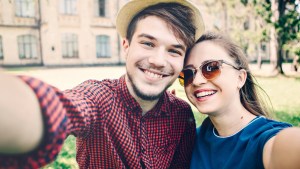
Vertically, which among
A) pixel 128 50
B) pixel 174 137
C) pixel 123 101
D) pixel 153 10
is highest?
pixel 153 10

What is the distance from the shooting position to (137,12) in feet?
6.67

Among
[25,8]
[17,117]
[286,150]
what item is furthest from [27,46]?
[286,150]

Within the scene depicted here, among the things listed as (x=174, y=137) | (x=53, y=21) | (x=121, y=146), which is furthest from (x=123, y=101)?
(x=53, y=21)

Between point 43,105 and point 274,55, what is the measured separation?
62.0 feet

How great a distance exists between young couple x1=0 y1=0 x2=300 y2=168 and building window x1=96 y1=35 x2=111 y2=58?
26064mm

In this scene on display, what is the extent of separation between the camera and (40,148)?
2.99ft

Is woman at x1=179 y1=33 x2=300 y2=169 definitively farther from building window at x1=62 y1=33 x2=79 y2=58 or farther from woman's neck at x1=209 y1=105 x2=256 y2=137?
building window at x1=62 y1=33 x2=79 y2=58

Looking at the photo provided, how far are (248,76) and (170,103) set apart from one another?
2.11ft

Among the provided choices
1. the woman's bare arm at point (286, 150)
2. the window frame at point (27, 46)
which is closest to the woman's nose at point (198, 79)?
the woman's bare arm at point (286, 150)

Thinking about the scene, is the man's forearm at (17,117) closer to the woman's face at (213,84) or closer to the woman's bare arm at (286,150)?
the woman's bare arm at (286,150)

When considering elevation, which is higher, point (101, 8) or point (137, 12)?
point (101, 8)

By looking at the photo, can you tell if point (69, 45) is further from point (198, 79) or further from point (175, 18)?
point (198, 79)

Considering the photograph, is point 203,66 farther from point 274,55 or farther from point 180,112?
point 274,55

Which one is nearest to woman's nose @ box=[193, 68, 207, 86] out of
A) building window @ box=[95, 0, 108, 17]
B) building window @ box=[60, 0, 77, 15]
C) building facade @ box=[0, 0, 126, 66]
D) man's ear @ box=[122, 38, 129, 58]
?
man's ear @ box=[122, 38, 129, 58]
